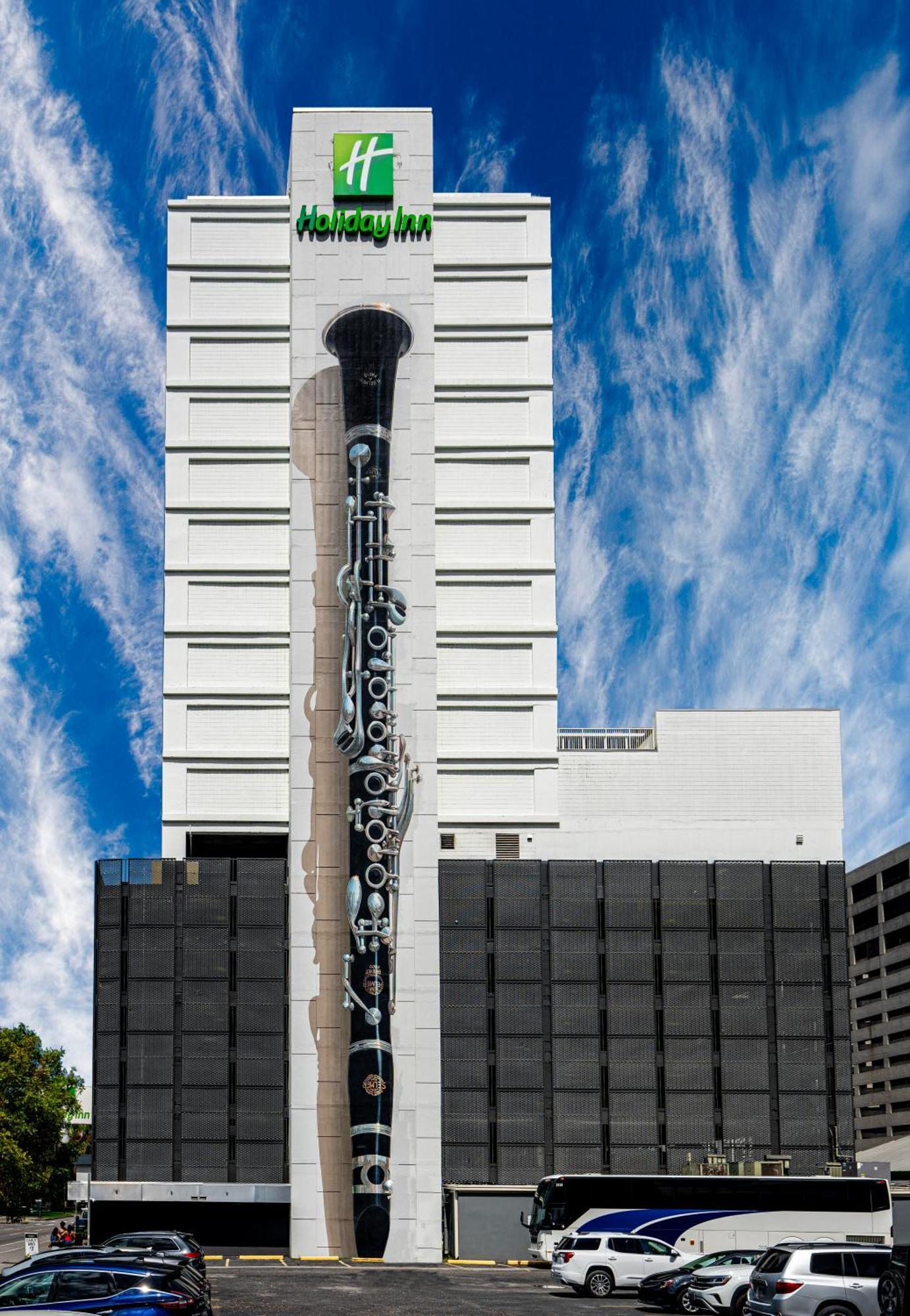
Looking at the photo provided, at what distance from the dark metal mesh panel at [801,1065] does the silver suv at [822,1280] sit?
47.3 metres

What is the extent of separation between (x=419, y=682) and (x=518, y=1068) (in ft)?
65.6

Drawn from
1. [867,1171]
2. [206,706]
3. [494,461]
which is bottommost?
[867,1171]

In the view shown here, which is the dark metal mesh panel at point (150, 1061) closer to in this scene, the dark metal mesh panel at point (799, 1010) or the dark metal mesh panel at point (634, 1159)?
the dark metal mesh panel at point (634, 1159)

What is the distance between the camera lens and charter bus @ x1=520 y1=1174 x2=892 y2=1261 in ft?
228

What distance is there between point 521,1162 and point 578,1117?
11.1 ft

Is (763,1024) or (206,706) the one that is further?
(206,706)

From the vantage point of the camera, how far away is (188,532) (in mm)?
116062

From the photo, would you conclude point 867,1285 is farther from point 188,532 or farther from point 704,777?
point 188,532

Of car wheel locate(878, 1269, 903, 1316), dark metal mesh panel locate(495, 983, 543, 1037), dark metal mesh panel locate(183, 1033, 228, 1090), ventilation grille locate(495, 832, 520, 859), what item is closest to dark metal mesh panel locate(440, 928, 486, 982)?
dark metal mesh panel locate(495, 983, 543, 1037)

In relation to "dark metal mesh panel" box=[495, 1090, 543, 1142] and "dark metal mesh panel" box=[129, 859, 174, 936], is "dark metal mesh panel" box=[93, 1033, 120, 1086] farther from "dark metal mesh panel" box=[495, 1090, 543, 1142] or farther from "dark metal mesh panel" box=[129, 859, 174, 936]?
"dark metal mesh panel" box=[495, 1090, 543, 1142]

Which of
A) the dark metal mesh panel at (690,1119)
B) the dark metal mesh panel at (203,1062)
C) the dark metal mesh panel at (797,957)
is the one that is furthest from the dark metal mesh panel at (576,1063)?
the dark metal mesh panel at (203,1062)

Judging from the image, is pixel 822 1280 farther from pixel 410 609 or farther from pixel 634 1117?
pixel 634 1117

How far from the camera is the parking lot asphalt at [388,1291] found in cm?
5056

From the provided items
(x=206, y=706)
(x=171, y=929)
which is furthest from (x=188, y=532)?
(x=171, y=929)
